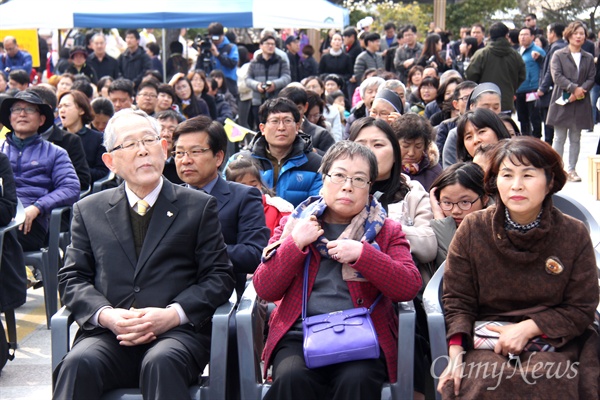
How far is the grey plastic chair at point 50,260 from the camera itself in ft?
20.4

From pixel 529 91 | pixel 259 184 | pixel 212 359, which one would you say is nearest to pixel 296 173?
pixel 259 184

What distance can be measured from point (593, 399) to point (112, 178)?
5.26 m

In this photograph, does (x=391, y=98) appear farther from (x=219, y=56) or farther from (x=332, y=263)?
(x=219, y=56)

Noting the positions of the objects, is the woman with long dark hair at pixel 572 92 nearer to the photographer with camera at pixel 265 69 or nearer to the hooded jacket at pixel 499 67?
the hooded jacket at pixel 499 67

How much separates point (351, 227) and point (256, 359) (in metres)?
0.70

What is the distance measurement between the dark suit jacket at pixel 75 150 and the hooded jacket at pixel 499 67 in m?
6.73

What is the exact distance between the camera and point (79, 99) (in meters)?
8.06

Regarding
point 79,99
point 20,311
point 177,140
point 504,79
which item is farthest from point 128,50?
point 177,140

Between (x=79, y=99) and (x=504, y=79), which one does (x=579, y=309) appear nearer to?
(x=79, y=99)

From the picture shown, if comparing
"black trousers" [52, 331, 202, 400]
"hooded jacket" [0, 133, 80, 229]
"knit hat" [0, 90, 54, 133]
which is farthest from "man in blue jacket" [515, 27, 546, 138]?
"black trousers" [52, 331, 202, 400]

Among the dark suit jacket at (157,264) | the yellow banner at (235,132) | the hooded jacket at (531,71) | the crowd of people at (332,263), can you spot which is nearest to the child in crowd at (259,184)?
the crowd of people at (332,263)

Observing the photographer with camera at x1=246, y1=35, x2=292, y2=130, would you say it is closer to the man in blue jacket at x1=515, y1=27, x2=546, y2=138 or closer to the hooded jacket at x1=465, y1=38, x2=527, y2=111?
the hooded jacket at x1=465, y1=38, x2=527, y2=111

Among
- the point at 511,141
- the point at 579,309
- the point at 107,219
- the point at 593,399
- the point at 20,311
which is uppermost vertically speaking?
the point at 511,141

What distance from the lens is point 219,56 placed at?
54.1 ft
